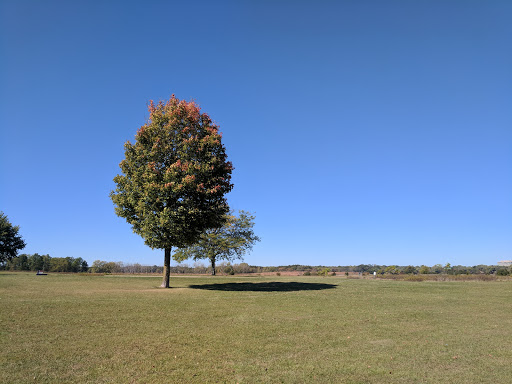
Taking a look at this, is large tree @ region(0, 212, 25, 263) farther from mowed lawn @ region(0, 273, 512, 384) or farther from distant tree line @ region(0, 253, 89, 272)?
mowed lawn @ region(0, 273, 512, 384)

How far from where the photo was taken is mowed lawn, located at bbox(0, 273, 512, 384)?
7.27 m

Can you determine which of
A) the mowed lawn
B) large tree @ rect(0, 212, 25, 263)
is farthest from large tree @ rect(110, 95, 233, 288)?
large tree @ rect(0, 212, 25, 263)

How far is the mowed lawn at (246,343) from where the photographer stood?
7.27 metres

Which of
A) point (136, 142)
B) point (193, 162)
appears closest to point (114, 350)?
point (193, 162)

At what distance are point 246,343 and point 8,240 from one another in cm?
6181

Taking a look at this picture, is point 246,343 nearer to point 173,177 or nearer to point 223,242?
point 173,177

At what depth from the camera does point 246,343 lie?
983 cm

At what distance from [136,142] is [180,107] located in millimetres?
4312

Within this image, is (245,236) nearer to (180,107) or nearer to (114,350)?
(180,107)

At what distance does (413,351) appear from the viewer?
369 inches

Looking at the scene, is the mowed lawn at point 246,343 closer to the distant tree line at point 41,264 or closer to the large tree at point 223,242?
the large tree at point 223,242

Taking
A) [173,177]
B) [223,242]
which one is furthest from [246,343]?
[223,242]

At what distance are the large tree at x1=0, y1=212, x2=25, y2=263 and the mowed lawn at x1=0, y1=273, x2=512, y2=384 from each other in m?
47.9

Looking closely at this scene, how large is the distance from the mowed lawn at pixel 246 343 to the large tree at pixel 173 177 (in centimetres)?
823
